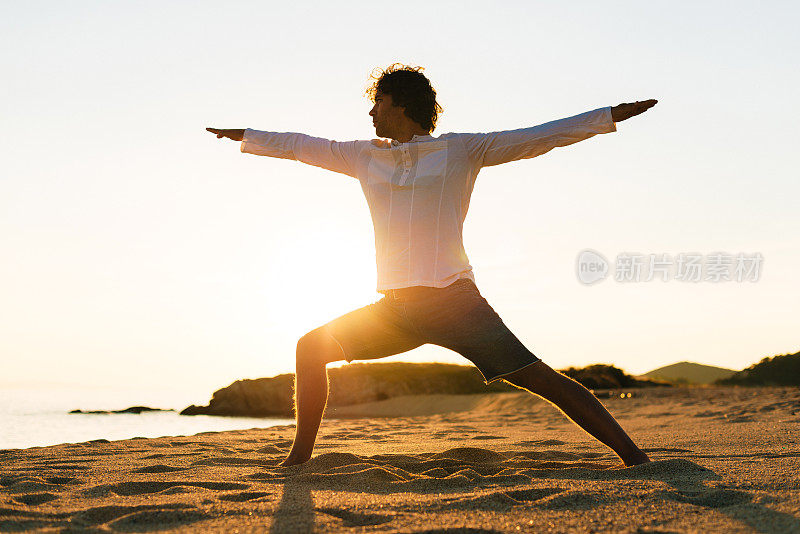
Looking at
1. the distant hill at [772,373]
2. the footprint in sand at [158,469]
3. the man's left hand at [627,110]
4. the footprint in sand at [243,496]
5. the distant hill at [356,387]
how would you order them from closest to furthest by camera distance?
1. the footprint in sand at [243,496]
2. the man's left hand at [627,110]
3. the footprint in sand at [158,469]
4. the distant hill at [772,373]
5. the distant hill at [356,387]

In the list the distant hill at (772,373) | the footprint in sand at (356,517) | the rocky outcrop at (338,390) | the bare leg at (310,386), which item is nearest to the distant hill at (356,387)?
the rocky outcrop at (338,390)

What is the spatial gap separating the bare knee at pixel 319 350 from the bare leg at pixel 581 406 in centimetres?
100

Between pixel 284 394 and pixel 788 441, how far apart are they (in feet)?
50.7

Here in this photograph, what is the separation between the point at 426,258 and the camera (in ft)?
11.1

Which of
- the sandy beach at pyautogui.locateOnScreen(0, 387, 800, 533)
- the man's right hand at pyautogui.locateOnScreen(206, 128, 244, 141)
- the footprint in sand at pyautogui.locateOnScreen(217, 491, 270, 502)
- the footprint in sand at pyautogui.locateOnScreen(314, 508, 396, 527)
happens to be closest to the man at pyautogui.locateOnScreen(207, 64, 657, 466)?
the sandy beach at pyautogui.locateOnScreen(0, 387, 800, 533)

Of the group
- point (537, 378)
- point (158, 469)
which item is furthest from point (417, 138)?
point (158, 469)

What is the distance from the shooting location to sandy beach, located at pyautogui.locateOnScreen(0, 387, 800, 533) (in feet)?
7.48

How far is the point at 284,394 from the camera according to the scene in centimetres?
1884

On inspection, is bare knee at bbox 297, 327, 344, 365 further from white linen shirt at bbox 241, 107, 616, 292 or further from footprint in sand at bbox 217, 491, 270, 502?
footprint in sand at bbox 217, 491, 270, 502

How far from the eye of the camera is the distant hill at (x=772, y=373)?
1777 centimetres

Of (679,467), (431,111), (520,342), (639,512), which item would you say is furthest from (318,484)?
(431,111)

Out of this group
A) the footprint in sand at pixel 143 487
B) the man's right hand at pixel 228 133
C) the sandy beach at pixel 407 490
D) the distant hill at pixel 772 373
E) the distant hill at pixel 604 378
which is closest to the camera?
the sandy beach at pixel 407 490

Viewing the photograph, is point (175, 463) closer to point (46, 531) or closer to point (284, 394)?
point (46, 531)

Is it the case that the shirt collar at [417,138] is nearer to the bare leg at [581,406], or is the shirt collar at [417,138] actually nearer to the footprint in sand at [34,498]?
the bare leg at [581,406]
